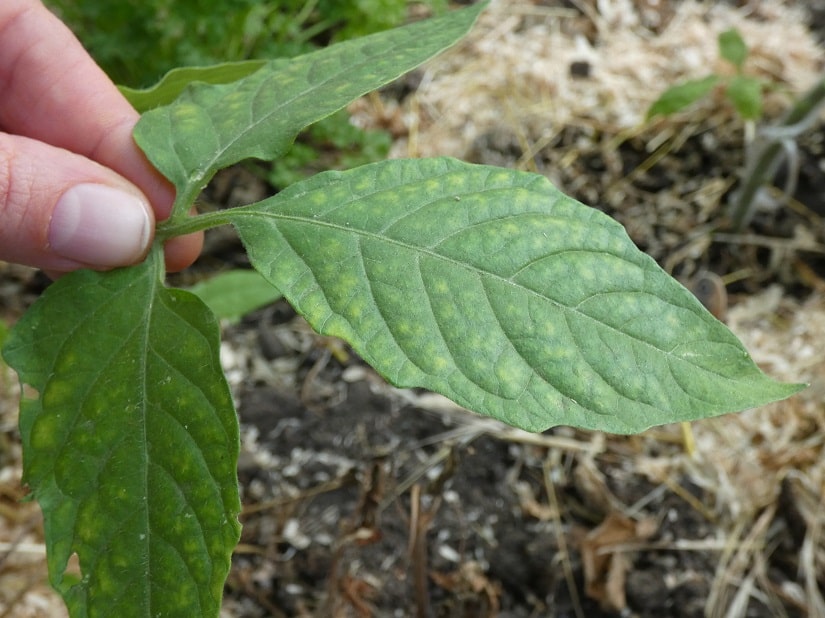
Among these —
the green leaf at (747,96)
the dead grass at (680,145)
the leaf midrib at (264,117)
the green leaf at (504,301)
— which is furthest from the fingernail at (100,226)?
the green leaf at (747,96)

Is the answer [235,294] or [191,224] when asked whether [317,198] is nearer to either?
[191,224]

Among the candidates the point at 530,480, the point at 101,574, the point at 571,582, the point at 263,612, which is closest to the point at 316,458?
the point at 263,612

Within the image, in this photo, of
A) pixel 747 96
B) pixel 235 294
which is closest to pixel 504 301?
pixel 235 294

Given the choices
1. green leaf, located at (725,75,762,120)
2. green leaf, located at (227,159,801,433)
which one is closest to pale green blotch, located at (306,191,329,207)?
green leaf, located at (227,159,801,433)

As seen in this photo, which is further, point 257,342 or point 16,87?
point 257,342

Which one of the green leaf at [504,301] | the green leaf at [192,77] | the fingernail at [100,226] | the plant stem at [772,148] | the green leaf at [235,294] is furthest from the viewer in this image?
the plant stem at [772,148]

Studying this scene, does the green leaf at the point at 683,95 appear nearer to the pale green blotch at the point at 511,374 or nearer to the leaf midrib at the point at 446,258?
the leaf midrib at the point at 446,258

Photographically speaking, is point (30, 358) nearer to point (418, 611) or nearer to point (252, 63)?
point (252, 63)
